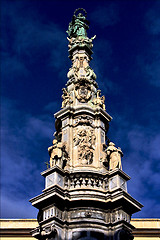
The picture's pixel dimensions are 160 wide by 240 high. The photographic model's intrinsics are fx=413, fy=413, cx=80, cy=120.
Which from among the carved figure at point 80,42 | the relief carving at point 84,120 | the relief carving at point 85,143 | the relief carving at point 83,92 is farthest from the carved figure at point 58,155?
the carved figure at point 80,42

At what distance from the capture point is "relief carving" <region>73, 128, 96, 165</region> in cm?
1988

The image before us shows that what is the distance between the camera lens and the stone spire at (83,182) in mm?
17266

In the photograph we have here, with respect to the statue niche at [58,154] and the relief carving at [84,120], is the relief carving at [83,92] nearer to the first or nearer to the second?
the relief carving at [84,120]

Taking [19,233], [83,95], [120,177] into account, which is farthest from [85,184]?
[19,233]

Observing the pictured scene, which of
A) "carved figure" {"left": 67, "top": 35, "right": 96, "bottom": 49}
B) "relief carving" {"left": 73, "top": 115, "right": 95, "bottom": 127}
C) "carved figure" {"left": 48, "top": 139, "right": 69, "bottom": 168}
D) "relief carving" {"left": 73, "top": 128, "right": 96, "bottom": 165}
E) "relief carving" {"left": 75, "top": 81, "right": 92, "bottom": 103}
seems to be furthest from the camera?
"carved figure" {"left": 67, "top": 35, "right": 96, "bottom": 49}

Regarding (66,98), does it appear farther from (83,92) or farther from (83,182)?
(83,182)

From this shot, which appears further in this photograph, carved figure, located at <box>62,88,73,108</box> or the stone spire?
carved figure, located at <box>62,88,73,108</box>

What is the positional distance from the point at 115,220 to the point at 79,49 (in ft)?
39.3

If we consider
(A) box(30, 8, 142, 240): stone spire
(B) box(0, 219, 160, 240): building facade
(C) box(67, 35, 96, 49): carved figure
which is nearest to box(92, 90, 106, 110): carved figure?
(A) box(30, 8, 142, 240): stone spire

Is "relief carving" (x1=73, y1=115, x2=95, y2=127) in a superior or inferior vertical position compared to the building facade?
superior

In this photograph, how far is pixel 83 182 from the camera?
18.4 meters

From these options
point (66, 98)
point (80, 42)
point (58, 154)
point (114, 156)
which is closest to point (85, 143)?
point (114, 156)

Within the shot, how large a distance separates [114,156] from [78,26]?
1132cm

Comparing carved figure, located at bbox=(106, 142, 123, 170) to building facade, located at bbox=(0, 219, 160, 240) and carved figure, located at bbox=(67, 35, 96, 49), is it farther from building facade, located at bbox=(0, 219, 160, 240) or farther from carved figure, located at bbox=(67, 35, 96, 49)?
carved figure, located at bbox=(67, 35, 96, 49)
